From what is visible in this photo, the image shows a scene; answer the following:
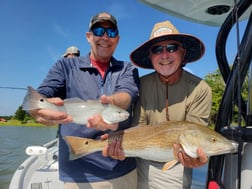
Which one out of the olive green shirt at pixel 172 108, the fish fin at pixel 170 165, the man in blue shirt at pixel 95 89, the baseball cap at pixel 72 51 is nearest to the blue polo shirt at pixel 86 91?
the man in blue shirt at pixel 95 89

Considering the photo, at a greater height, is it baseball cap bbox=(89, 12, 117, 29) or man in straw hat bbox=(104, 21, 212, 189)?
baseball cap bbox=(89, 12, 117, 29)

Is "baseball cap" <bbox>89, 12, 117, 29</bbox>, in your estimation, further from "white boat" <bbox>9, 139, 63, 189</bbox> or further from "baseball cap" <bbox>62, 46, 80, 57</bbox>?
"baseball cap" <bbox>62, 46, 80, 57</bbox>

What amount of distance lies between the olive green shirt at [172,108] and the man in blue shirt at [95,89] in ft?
0.52

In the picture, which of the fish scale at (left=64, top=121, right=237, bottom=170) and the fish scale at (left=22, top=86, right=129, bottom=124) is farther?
the fish scale at (left=22, top=86, right=129, bottom=124)

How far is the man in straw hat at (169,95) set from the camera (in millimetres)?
2879

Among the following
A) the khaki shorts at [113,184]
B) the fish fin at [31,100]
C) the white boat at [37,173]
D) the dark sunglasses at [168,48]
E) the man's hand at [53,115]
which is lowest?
the white boat at [37,173]

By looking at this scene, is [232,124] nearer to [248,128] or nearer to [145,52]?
[248,128]

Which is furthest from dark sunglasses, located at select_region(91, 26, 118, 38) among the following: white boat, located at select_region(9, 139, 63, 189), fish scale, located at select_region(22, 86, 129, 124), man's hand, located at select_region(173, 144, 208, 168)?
white boat, located at select_region(9, 139, 63, 189)

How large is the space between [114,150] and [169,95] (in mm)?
823

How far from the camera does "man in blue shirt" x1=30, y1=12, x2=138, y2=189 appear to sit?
110 inches

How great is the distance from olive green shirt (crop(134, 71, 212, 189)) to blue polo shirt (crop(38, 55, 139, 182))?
0.17 metres

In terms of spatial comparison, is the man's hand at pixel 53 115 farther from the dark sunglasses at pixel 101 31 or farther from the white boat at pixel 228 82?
the white boat at pixel 228 82

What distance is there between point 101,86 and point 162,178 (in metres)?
1.12

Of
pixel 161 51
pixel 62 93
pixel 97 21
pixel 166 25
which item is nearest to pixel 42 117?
pixel 62 93
